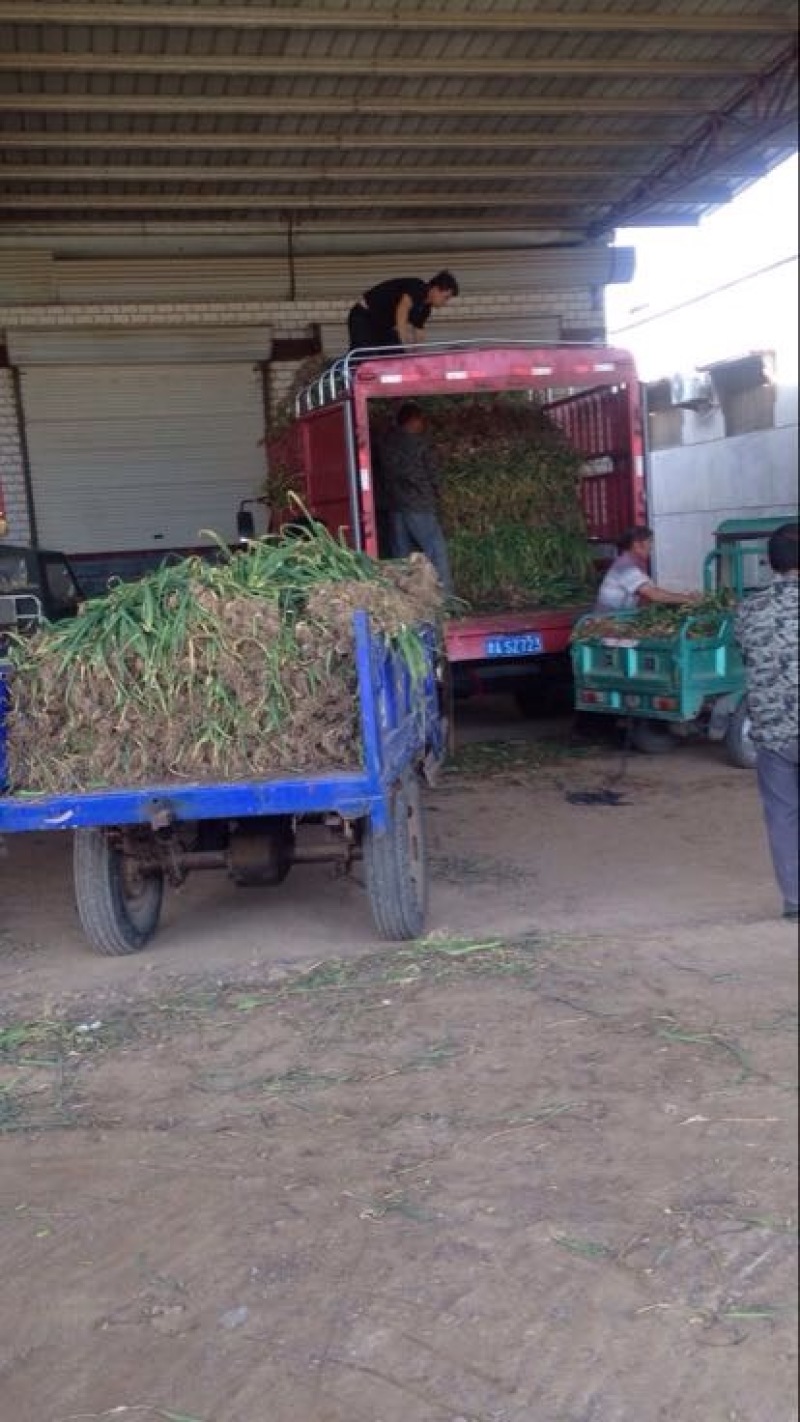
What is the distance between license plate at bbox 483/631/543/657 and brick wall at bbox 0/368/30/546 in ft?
23.5

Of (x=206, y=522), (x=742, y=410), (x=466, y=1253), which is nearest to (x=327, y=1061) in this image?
(x=466, y=1253)

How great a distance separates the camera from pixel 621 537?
10891 millimetres

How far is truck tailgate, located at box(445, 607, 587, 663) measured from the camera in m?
9.91

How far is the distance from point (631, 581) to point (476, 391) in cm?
185

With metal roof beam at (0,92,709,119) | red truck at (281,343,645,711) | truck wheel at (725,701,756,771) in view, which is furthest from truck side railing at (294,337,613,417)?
truck wheel at (725,701,756,771)

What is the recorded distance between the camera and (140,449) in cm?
1562

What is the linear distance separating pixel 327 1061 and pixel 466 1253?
1426 mm

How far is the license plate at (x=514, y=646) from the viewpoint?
9.98 meters

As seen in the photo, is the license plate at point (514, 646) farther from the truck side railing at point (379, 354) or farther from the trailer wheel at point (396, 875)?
the trailer wheel at point (396, 875)

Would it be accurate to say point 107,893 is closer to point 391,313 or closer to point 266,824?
point 266,824

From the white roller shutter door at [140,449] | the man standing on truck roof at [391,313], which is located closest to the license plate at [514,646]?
the man standing on truck roof at [391,313]

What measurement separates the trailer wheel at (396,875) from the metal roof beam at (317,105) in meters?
7.06

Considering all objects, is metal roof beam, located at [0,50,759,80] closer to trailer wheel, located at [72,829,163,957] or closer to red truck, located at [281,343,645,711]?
red truck, located at [281,343,645,711]

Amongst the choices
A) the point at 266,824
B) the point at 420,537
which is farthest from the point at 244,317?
the point at 266,824
